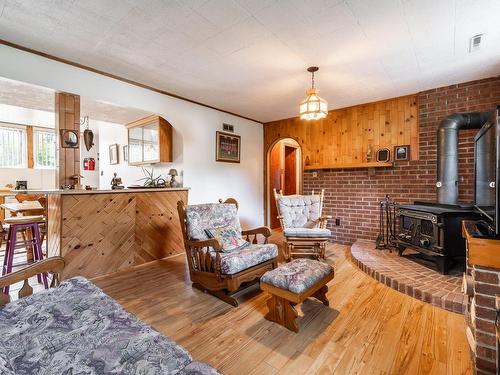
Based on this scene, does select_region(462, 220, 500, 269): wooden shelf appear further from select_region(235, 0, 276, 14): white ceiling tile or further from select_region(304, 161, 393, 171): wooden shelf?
select_region(304, 161, 393, 171): wooden shelf

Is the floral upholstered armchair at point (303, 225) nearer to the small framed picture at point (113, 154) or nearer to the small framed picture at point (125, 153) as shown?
the small framed picture at point (125, 153)

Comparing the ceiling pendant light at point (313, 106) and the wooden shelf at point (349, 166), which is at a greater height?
the ceiling pendant light at point (313, 106)

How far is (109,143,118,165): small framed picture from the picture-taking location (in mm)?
5650

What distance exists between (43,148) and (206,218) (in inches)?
239

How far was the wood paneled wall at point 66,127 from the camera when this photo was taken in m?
2.98

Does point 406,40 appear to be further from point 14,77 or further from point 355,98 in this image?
point 14,77

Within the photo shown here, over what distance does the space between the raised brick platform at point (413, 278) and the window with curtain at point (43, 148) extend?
7.34 meters

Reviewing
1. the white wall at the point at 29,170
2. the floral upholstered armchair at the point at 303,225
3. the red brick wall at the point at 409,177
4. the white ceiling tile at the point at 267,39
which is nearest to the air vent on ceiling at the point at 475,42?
the white ceiling tile at the point at 267,39

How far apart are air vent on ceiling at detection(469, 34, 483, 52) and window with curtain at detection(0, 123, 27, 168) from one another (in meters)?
8.46

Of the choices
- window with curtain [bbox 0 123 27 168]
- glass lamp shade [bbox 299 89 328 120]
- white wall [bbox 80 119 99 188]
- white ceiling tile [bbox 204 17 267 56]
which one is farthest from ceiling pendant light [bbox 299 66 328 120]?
window with curtain [bbox 0 123 27 168]

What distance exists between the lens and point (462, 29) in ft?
7.19

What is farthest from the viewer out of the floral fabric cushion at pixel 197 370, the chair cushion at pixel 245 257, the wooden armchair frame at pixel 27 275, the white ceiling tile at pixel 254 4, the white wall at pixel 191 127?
the white wall at pixel 191 127

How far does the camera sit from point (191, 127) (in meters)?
4.14

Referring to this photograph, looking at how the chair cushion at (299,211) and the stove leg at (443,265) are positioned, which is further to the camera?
the chair cushion at (299,211)
